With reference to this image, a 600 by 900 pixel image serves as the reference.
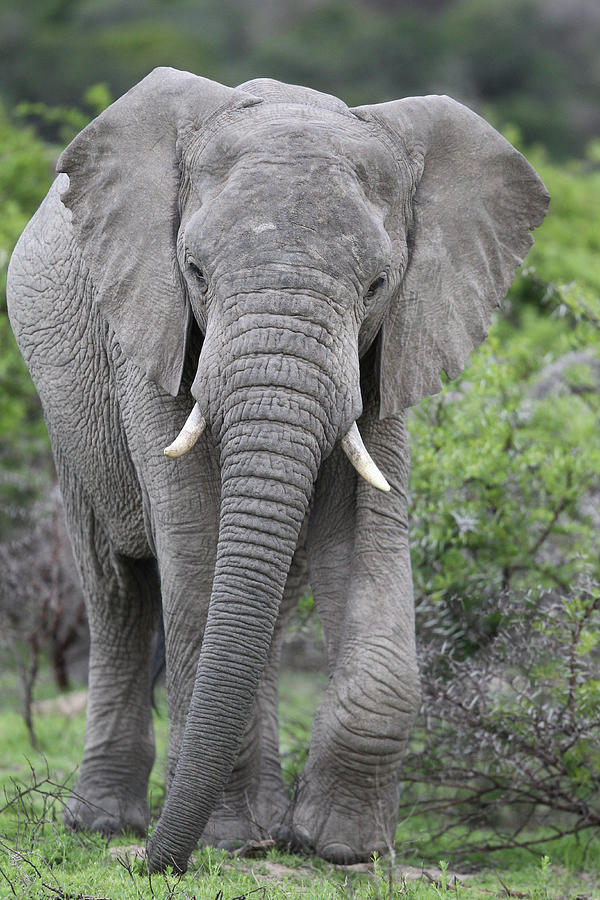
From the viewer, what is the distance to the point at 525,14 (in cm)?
4981

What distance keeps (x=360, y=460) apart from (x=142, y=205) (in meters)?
1.18

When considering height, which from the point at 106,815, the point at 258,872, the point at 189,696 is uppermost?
the point at 189,696

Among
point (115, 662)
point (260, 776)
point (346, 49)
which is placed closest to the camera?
point (260, 776)

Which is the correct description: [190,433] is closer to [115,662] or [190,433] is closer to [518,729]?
[115,662]

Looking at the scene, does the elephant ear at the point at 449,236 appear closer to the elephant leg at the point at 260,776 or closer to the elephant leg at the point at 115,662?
the elephant leg at the point at 260,776

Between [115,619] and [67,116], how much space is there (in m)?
5.87

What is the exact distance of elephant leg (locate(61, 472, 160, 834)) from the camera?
239 inches

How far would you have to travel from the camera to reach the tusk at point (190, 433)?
4.54m

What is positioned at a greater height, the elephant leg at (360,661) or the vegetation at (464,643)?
the elephant leg at (360,661)

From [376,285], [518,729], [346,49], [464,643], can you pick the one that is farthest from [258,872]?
[346,49]

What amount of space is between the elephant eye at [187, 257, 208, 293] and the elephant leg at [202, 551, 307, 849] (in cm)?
133

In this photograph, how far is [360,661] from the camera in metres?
4.88

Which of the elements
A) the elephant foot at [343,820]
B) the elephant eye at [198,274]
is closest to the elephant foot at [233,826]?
the elephant foot at [343,820]

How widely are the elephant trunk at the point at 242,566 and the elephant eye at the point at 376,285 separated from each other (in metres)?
0.42
